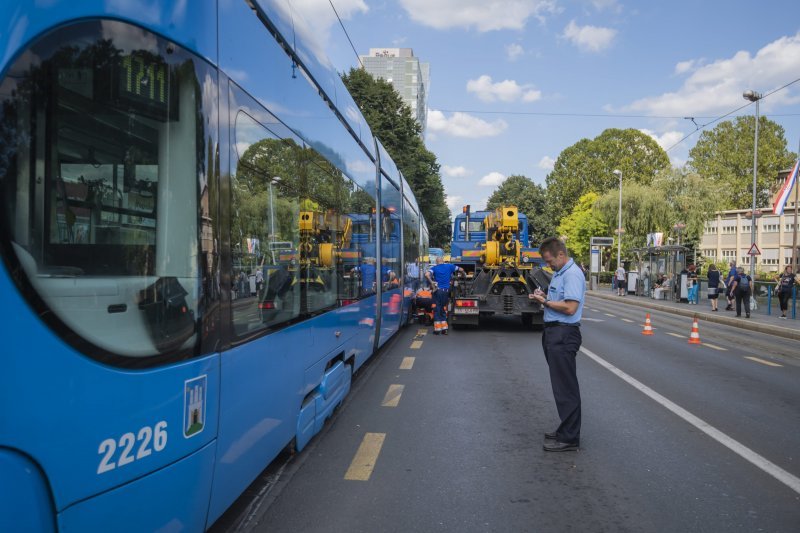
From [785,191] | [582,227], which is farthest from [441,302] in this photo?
[582,227]

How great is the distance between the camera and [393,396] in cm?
737

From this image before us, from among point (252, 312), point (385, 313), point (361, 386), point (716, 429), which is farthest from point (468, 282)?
point (252, 312)

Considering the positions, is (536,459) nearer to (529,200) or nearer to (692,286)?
(692,286)

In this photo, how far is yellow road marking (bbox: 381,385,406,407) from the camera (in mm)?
6988

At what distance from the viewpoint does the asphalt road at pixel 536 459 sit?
3.88 m

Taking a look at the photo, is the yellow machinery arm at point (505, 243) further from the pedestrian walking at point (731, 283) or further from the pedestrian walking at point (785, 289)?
the pedestrian walking at point (731, 283)

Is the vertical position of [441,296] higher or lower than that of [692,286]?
higher

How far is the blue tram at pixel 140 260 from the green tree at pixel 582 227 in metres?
58.7

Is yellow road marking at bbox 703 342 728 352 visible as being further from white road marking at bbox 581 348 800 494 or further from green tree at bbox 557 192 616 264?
green tree at bbox 557 192 616 264

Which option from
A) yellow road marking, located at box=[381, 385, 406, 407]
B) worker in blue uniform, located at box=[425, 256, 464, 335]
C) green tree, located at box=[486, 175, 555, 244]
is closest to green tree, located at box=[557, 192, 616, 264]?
green tree, located at box=[486, 175, 555, 244]

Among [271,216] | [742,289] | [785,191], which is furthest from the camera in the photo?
[785,191]

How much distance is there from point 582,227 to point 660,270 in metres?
29.7

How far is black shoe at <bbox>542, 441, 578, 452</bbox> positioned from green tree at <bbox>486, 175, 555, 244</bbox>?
65989mm

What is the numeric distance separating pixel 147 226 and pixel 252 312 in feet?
3.09
